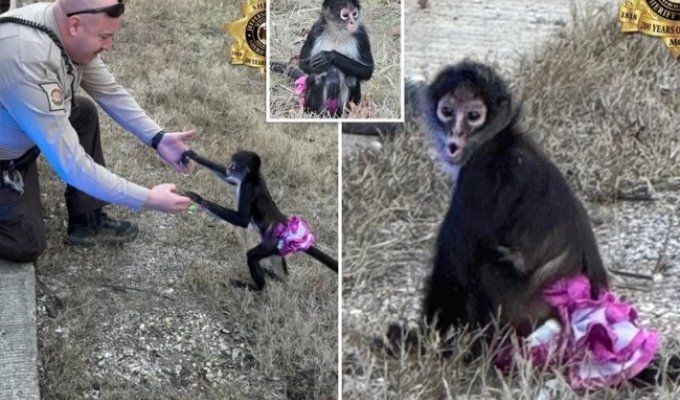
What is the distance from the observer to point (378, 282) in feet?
10.1

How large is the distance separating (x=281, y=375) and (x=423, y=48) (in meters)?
1.52

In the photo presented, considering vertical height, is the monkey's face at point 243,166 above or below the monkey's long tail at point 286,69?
below

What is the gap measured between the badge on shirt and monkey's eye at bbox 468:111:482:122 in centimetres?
154

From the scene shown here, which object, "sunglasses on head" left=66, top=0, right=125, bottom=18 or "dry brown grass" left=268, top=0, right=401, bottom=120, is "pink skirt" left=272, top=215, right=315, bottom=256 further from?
"sunglasses on head" left=66, top=0, right=125, bottom=18

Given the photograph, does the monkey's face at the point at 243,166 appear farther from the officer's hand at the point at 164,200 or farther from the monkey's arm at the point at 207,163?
the officer's hand at the point at 164,200

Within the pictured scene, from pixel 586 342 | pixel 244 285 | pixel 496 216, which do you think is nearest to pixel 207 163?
pixel 244 285

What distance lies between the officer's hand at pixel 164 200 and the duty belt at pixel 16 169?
0.71 m

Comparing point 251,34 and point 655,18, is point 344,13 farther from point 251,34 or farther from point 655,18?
point 655,18

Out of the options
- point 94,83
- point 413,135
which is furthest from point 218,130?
point 413,135

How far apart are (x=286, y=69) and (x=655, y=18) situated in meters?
1.27

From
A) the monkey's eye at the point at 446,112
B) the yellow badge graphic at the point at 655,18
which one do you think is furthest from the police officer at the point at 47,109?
the yellow badge graphic at the point at 655,18

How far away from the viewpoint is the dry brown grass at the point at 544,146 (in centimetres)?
298

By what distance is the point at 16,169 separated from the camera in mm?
3961

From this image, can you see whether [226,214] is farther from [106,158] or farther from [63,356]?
[106,158]
